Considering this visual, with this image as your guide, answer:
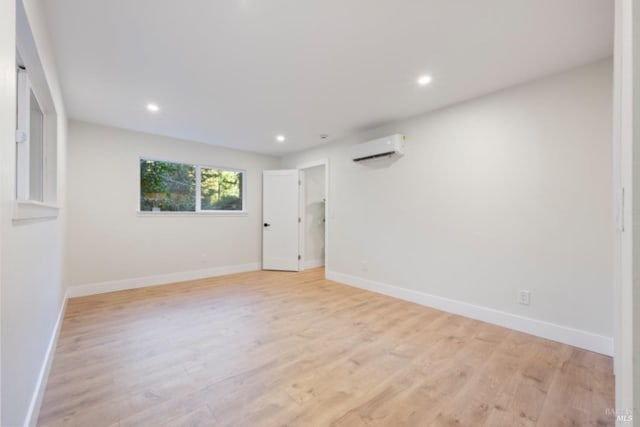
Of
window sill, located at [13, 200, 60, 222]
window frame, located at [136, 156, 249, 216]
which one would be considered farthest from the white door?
window sill, located at [13, 200, 60, 222]

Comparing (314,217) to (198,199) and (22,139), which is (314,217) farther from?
(22,139)

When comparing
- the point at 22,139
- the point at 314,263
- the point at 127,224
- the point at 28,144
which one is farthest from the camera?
the point at 314,263

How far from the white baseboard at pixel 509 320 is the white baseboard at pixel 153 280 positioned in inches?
102

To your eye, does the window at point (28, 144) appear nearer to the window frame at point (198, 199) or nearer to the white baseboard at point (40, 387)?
the white baseboard at point (40, 387)

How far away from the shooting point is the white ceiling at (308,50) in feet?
5.31

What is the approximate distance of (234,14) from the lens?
1.66 meters

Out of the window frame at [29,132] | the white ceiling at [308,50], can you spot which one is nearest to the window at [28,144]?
the window frame at [29,132]

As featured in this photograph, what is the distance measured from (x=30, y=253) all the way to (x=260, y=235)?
4.02 metres

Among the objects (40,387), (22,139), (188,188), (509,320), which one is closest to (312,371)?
(40,387)

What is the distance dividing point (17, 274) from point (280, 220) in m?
4.13

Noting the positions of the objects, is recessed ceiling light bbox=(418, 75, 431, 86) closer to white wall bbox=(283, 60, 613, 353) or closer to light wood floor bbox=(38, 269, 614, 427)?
white wall bbox=(283, 60, 613, 353)

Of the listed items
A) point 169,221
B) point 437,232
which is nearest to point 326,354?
point 437,232

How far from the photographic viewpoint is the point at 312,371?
186 cm

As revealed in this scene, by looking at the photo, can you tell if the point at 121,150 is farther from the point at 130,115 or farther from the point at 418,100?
the point at 418,100
